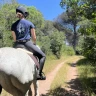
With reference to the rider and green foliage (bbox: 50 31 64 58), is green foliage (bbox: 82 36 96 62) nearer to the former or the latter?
the rider

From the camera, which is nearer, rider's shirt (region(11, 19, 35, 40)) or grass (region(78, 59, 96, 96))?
rider's shirt (region(11, 19, 35, 40))

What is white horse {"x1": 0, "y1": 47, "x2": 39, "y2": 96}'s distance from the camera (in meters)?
4.29

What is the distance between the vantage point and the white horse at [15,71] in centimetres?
429

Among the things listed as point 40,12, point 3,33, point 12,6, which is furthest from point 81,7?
point 40,12

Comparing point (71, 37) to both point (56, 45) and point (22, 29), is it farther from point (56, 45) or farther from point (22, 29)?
point (22, 29)

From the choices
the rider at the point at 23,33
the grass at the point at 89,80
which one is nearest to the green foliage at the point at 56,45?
the grass at the point at 89,80

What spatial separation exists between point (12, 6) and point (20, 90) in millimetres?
26043

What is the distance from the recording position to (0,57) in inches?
173

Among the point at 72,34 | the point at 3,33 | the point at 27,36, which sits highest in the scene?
the point at 27,36

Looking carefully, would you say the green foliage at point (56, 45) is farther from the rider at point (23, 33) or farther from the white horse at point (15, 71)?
the white horse at point (15, 71)

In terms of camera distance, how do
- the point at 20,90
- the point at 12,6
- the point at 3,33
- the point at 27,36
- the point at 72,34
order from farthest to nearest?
the point at 72,34
the point at 12,6
the point at 3,33
the point at 27,36
the point at 20,90

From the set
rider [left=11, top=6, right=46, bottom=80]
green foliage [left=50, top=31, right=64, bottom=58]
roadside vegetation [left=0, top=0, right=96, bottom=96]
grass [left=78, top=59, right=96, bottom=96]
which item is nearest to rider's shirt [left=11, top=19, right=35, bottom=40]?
rider [left=11, top=6, right=46, bottom=80]

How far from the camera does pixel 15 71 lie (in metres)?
4.31

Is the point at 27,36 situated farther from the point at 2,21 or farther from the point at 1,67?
the point at 2,21
